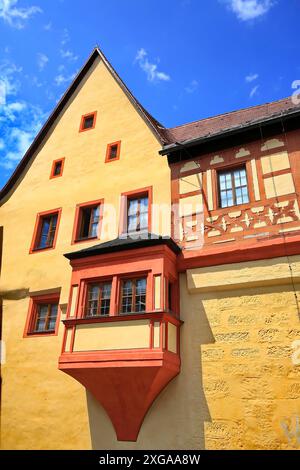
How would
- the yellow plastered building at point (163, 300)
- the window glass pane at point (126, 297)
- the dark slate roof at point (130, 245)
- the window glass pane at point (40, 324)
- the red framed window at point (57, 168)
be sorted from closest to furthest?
the yellow plastered building at point (163, 300)
the window glass pane at point (126, 297)
the dark slate roof at point (130, 245)
the window glass pane at point (40, 324)
the red framed window at point (57, 168)

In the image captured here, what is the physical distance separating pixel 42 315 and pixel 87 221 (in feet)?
11.5

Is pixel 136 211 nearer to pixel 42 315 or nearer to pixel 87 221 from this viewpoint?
pixel 87 221

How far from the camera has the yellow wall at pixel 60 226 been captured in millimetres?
10328

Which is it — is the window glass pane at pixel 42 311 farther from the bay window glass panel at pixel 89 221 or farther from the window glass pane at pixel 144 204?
the window glass pane at pixel 144 204

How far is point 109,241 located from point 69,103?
8.03 metres

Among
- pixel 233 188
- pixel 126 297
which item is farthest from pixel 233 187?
pixel 126 297

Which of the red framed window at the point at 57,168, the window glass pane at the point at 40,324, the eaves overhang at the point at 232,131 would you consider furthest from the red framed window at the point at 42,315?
the eaves overhang at the point at 232,131

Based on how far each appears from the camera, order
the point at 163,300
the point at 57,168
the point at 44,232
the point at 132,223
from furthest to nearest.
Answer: the point at 57,168
the point at 44,232
the point at 132,223
the point at 163,300

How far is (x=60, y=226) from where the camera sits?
42.8 feet

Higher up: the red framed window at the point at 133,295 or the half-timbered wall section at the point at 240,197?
the half-timbered wall section at the point at 240,197

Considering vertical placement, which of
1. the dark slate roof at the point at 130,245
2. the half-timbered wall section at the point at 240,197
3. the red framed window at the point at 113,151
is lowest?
the dark slate roof at the point at 130,245

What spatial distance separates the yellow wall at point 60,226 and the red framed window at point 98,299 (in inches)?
58.6

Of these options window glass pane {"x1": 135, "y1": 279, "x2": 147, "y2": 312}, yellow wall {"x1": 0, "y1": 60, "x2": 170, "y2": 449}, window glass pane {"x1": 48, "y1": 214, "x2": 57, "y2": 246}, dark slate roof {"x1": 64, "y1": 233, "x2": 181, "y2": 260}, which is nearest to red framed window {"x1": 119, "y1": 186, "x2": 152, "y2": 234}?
yellow wall {"x1": 0, "y1": 60, "x2": 170, "y2": 449}

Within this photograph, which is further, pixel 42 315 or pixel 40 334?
pixel 42 315
